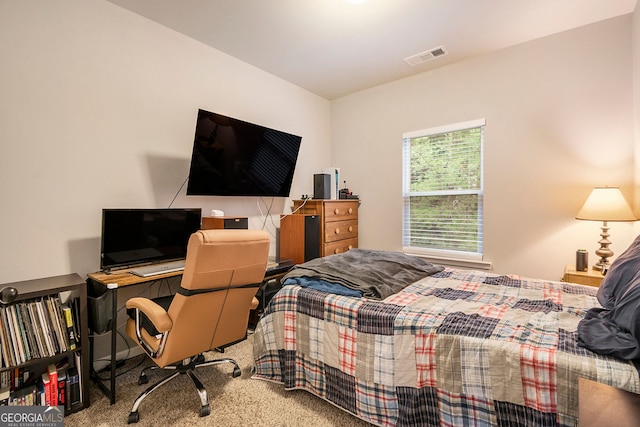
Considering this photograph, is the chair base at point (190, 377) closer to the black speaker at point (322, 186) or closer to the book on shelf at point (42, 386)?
the book on shelf at point (42, 386)

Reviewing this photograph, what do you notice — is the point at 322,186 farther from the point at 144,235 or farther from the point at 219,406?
the point at 219,406

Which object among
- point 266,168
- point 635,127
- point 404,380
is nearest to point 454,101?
point 635,127

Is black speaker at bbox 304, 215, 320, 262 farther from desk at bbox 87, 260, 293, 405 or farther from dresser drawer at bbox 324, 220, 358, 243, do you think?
desk at bbox 87, 260, 293, 405

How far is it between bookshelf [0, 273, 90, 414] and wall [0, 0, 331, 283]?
35 centimetres

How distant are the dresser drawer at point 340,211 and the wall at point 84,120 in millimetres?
1248

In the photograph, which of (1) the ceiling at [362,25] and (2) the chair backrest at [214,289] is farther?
(1) the ceiling at [362,25]

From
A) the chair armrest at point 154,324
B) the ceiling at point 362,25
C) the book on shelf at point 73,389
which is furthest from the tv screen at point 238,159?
the book on shelf at point 73,389

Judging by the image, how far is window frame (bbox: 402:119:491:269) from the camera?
3197 mm

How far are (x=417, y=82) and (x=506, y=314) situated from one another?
9.37 ft

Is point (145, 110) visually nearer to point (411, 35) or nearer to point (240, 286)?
point (240, 286)

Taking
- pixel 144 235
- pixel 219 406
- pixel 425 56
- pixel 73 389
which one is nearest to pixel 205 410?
pixel 219 406

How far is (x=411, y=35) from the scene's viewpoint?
Answer: 2699mm

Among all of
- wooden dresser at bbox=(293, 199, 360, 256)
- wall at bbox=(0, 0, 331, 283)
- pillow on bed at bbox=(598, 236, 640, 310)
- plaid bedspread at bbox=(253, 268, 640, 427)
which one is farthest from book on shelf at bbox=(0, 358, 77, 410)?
pillow on bed at bbox=(598, 236, 640, 310)

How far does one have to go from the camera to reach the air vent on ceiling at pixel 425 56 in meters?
2.99
